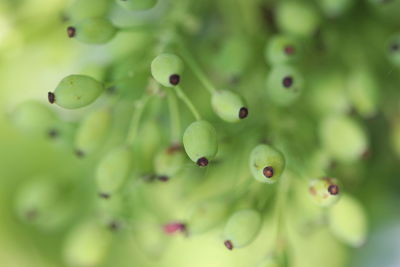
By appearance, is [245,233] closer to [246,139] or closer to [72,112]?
[246,139]

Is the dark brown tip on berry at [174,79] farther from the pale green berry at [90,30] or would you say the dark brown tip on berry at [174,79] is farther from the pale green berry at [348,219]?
the pale green berry at [348,219]

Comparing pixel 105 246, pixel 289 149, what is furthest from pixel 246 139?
pixel 105 246

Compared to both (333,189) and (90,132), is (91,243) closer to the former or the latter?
(90,132)

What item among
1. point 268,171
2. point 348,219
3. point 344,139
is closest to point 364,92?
point 344,139

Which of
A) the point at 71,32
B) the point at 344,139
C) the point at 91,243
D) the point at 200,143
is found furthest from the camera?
the point at 91,243

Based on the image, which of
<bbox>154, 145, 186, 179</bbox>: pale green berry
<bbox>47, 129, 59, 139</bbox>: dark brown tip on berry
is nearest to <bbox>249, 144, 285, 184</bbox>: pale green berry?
<bbox>154, 145, 186, 179</bbox>: pale green berry

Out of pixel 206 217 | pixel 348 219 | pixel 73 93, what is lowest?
pixel 348 219
